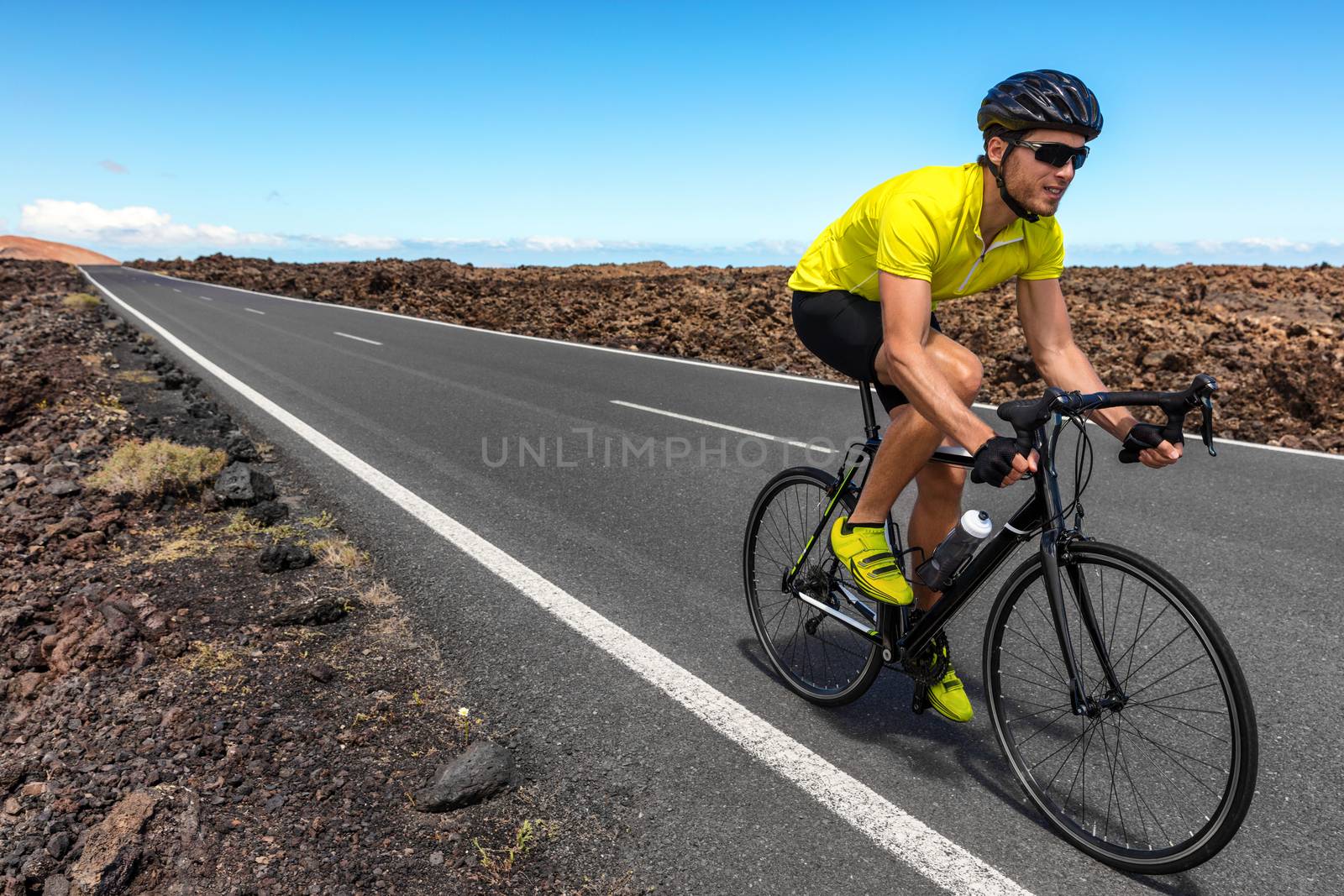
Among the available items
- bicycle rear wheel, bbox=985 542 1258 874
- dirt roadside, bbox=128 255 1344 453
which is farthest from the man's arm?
dirt roadside, bbox=128 255 1344 453

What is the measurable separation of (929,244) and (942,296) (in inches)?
17.5

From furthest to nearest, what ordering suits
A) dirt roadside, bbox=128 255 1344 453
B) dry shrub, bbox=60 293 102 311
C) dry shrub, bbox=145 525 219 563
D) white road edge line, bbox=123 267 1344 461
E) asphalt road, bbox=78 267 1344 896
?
1. dry shrub, bbox=60 293 102 311
2. dirt roadside, bbox=128 255 1344 453
3. white road edge line, bbox=123 267 1344 461
4. dry shrub, bbox=145 525 219 563
5. asphalt road, bbox=78 267 1344 896

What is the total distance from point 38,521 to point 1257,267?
2254cm

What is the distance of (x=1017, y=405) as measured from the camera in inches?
89.0

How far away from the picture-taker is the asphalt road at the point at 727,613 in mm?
2428

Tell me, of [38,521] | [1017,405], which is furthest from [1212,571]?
[38,521]

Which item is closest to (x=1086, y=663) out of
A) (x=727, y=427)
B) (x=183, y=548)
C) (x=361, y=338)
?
(x=183, y=548)

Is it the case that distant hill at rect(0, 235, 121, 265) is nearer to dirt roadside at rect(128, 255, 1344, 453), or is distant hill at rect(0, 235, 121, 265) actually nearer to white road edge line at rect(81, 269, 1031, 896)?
dirt roadside at rect(128, 255, 1344, 453)

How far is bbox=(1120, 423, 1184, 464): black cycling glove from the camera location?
227 cm

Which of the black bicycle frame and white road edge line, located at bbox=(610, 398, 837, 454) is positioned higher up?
the black bicycle frame

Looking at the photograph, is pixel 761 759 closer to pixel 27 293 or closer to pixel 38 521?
pixel 38 521

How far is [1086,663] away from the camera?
2.39 meters

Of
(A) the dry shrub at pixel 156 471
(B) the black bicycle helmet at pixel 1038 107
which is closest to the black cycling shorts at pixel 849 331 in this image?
(B) the black bicycle helmet at pixel 1038 107

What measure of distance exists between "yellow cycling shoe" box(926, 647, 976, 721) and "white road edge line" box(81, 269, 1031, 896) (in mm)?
429
